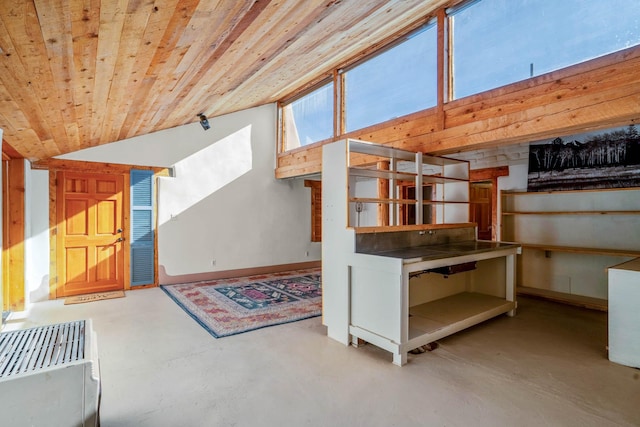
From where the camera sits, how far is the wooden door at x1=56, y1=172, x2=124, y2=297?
4867 mm

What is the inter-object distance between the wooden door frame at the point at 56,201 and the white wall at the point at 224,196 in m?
0.10

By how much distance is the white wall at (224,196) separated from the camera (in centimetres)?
565

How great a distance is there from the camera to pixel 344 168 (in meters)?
3.16

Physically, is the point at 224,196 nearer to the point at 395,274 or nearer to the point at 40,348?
the point at 395,274

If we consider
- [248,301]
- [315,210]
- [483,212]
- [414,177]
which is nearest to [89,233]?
[248,301]

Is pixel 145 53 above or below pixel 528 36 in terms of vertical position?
below

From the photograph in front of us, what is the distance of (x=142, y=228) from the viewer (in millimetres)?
5473

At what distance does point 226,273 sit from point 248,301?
186 centimetres

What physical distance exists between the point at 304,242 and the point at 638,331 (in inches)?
222

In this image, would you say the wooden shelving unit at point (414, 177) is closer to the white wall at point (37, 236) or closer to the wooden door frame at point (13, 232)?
the wooden door frame at point (13, 232)

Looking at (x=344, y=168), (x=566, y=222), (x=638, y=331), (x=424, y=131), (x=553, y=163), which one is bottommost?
(x=638, y=331)

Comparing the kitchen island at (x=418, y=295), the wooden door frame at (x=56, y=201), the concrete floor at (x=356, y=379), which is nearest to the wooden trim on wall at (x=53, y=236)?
the wooden door frame at (x=56, y=201)

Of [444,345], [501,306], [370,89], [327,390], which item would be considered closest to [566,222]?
[501,306]

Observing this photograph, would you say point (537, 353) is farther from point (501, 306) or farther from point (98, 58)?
point (98, 58)
